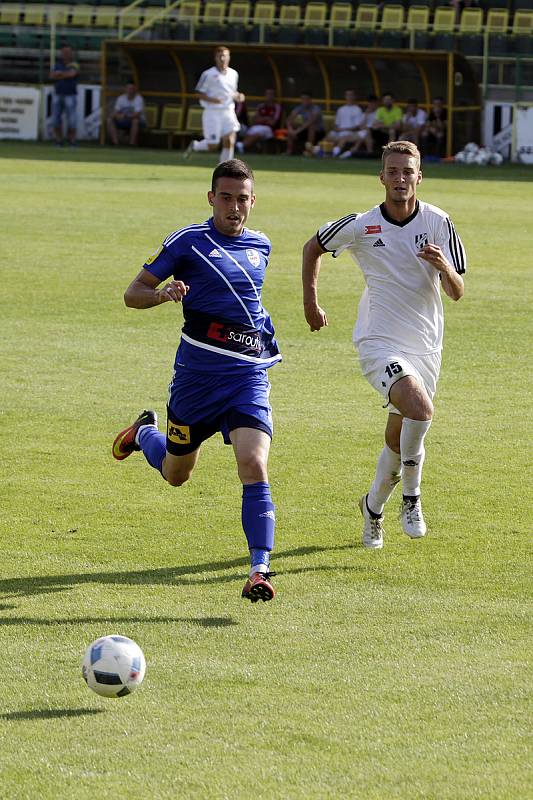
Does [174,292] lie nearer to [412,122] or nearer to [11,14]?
[412,122]

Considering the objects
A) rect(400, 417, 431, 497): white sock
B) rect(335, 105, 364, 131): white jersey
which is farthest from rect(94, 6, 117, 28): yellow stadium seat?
rect(400, 417, 431, 497): white sock

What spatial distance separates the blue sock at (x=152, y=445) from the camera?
24.3ft

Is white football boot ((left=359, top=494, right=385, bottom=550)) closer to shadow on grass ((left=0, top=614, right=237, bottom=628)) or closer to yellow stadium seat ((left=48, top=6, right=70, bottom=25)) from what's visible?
shadow on grass ((left=0, top=614, right=237, bottom=628))

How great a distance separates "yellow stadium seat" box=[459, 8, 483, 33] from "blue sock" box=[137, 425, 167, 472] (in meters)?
30.5

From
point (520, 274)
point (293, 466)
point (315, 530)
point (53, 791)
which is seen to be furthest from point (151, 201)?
point (53, 791)

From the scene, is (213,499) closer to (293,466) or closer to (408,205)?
(293,466)

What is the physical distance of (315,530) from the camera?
7.41 m

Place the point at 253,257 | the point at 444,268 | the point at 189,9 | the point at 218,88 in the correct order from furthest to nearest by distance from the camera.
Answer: the point at 189,9, the point at 218,88, the point at 444,268, the point at 253,257

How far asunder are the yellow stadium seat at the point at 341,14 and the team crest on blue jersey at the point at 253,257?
105 feet

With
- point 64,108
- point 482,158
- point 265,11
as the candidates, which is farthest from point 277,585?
point 265,11

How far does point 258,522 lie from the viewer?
20.6 feet

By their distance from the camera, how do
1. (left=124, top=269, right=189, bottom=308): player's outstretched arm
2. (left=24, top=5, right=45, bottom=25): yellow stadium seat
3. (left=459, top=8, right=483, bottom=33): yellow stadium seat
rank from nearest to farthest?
(left=124, top=269, right=189, bottom=308): player's outstretched arm, (left=459, top=8, right=483, bottom=33): yellow stadium seat, (left=24, top=5, right=45, bottom=25): yellow stadium seat

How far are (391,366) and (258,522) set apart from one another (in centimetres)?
124

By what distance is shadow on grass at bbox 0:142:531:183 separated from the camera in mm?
29469
